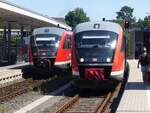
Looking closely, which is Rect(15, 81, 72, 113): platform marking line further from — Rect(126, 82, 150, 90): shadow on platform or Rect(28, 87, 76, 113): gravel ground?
Rect(126, 82, 150, 90): shadow on platform

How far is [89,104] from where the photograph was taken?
18.3 m

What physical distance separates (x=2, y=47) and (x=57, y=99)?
76.8ft

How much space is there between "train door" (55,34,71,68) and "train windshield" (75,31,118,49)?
7.90 metres

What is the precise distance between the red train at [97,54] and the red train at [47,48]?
7517 mm

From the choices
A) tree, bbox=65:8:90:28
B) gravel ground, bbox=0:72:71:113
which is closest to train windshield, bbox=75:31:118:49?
gravel ground, bbox=0:72:71:113

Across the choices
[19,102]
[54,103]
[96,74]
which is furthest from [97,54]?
[19,102]

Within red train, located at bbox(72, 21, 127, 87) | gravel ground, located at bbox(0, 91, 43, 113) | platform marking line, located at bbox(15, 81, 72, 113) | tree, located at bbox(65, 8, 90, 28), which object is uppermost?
tree, located at bbox(65, 8, 90, 28)

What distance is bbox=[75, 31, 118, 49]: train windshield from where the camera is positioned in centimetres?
2056

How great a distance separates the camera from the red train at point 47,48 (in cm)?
2850

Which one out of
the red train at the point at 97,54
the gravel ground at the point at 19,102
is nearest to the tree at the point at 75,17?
the gravel ground at the point at 19,102

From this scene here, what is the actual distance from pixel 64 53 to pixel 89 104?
1121 cm

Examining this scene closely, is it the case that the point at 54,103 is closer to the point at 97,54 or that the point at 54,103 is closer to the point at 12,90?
the point at 97,54

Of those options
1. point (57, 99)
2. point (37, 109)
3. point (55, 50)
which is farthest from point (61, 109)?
point (55, 50)

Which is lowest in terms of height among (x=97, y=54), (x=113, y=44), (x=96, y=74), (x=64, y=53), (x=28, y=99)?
(x=28, y=99)
